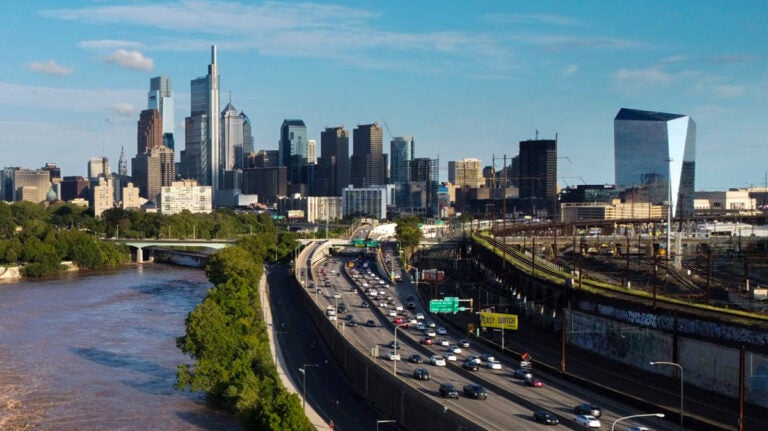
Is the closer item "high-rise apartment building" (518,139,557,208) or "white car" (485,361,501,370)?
"white car" (485,361,501,370)

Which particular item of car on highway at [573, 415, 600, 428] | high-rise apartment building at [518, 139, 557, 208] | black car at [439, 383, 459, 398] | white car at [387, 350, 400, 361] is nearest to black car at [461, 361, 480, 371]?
white car at [387, 350, 400, 361]

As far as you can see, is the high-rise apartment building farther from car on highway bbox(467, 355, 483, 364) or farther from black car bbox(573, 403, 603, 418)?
black car bbox(573, 403, 603, 418)

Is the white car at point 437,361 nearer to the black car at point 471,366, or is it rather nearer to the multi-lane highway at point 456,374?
the multi-lane highway at point 456,374

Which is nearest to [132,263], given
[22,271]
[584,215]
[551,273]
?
[22,271]

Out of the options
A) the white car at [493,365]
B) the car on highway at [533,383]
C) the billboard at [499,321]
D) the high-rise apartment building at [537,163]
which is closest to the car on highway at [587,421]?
the car on highway at [533,383]

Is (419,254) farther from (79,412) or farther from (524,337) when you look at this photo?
(79,412)

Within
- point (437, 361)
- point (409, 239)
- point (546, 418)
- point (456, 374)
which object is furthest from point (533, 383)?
point (409, 239)
